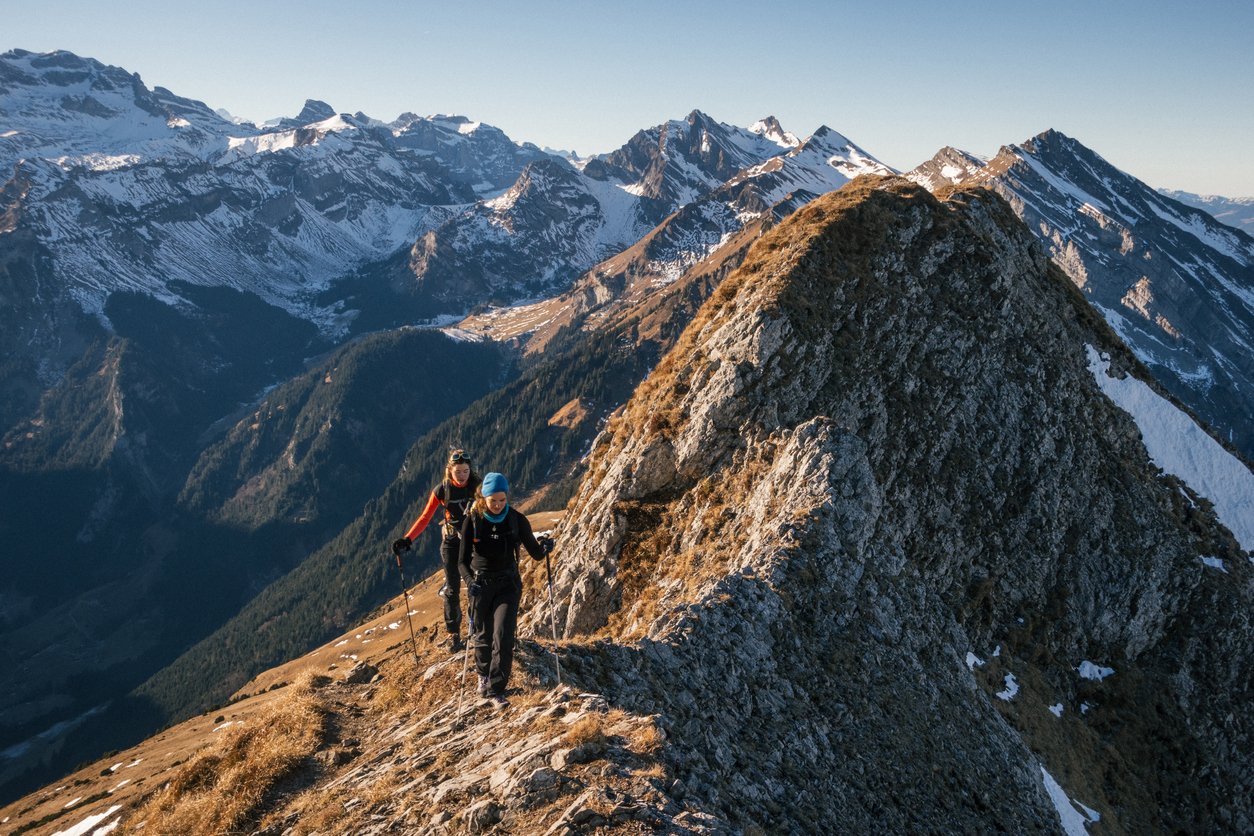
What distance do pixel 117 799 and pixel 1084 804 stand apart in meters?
84.5

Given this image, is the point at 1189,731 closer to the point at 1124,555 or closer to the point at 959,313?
the point at 1124,555

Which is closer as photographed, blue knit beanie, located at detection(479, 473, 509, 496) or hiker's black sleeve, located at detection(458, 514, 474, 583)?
blue knit beanie, located at detection(479, 473, 509, 496)

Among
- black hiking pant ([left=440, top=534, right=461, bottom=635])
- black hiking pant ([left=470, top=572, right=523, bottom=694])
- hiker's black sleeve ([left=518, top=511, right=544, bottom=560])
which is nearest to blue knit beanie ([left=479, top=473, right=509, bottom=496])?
hiker's black sleeve ([left=518, top=511, right=544, bottom=560])

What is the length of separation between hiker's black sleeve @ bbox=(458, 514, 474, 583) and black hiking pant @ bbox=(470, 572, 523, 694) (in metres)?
1.05

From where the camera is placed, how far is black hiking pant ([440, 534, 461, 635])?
18953 mm

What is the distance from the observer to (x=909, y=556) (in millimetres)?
34438

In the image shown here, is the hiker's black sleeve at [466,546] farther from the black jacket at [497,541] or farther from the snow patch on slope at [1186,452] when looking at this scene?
the snow patch on slope at [1186,452]

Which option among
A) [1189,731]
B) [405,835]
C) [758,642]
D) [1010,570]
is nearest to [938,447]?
[1010,570]

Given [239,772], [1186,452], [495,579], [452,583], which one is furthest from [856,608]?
[1186,452]

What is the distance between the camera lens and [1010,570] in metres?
37.8

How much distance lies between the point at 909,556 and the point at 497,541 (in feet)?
84.7

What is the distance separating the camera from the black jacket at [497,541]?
1530 centimetres

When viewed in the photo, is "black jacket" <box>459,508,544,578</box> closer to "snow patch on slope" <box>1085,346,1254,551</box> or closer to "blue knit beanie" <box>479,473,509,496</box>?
"blue knit beanie" <box>479,473,509,496</box>

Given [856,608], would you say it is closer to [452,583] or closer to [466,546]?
[452,583]
